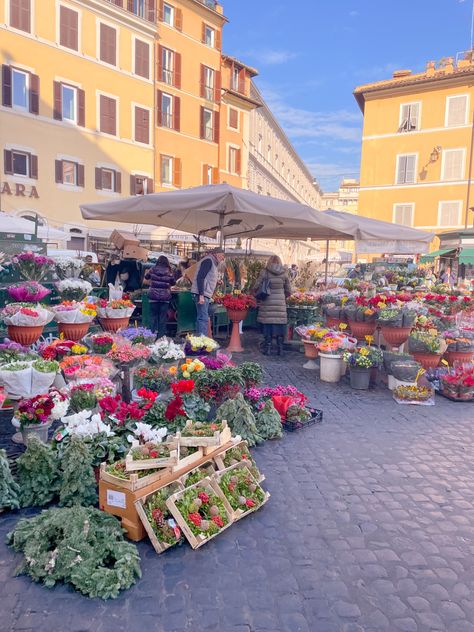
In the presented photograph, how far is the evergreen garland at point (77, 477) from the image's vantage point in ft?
10.8

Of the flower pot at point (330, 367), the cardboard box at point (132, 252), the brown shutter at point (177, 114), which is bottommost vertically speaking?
the flower pot at point (330, 367)

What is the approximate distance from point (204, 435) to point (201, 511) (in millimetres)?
654

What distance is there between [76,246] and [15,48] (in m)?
7.67

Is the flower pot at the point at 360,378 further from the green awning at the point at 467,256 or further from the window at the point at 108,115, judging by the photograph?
the window at the point at 108,115

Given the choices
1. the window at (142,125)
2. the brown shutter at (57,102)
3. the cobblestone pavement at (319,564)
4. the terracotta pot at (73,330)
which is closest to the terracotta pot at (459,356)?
the cobblestone pavement at (319,564)

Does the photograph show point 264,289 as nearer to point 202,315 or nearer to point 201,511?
point 202,315

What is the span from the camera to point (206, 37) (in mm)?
27812

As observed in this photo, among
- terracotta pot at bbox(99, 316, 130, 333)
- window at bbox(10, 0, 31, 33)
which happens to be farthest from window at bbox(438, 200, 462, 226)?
terracotta pot at bbox(99, 316, 130, 333)

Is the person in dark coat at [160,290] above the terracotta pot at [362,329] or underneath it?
above

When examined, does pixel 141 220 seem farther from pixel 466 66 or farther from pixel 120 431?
pixel 466 66

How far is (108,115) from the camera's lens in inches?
874

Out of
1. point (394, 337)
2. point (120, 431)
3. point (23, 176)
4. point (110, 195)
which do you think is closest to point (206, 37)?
point (110, 195)

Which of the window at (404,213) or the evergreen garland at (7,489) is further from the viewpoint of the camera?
the window at (404,213)

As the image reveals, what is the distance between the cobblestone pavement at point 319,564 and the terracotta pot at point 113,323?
9.44 feet
